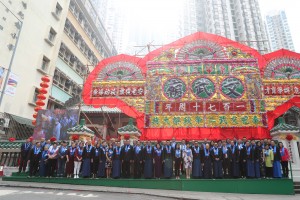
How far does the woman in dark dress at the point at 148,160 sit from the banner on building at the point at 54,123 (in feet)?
19.2

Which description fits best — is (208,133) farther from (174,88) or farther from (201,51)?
(201,51)

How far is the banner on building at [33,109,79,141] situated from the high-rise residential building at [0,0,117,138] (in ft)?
7.65

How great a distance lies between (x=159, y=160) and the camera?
9469 millimetres

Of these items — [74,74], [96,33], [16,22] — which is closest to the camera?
[16,22]

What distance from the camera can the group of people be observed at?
9.13m

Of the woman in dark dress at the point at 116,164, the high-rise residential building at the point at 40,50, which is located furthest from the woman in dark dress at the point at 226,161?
the high-rise residential building at the point at 40,50

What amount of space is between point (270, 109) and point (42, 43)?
16.2m

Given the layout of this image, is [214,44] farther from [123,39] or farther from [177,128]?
[123,39]

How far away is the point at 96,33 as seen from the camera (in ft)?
96.2

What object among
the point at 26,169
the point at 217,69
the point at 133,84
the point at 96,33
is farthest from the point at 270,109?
the point at 96,33

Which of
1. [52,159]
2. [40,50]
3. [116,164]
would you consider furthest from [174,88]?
[40,50]

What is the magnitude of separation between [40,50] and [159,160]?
44.3ft

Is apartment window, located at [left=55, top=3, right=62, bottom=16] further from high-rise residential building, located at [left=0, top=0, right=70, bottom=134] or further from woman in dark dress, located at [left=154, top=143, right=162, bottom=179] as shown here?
woman in dark dress, located at [left=154, top=143, right=162, bottom=179]

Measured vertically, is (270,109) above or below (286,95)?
below
